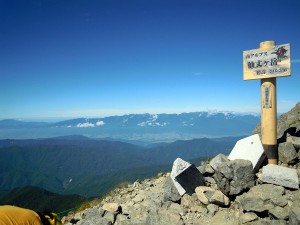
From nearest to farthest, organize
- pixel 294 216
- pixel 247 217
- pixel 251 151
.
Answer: pixel 294 216
pixel 247 217
pixel 251 151

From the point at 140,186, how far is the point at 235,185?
256 inches

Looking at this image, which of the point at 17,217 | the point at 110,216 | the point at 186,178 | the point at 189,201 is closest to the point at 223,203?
the point at 189,201

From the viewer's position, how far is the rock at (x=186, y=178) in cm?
1109

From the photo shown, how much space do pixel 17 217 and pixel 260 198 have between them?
744 cm

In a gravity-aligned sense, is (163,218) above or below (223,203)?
below

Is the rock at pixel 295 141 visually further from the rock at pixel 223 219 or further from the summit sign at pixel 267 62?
the rock at pixel 223 219

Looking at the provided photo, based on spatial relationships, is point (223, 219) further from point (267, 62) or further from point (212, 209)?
point (267, 62)

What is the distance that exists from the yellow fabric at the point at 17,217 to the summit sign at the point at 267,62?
10.6m

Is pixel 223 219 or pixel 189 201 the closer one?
pixel 223 219

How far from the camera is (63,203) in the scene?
166 meters

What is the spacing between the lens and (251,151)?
38.7ft

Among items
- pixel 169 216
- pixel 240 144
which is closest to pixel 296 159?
pixel 240 144

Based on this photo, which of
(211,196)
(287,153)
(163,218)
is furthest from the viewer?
(287,153)

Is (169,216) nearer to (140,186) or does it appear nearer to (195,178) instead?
(195,178)
